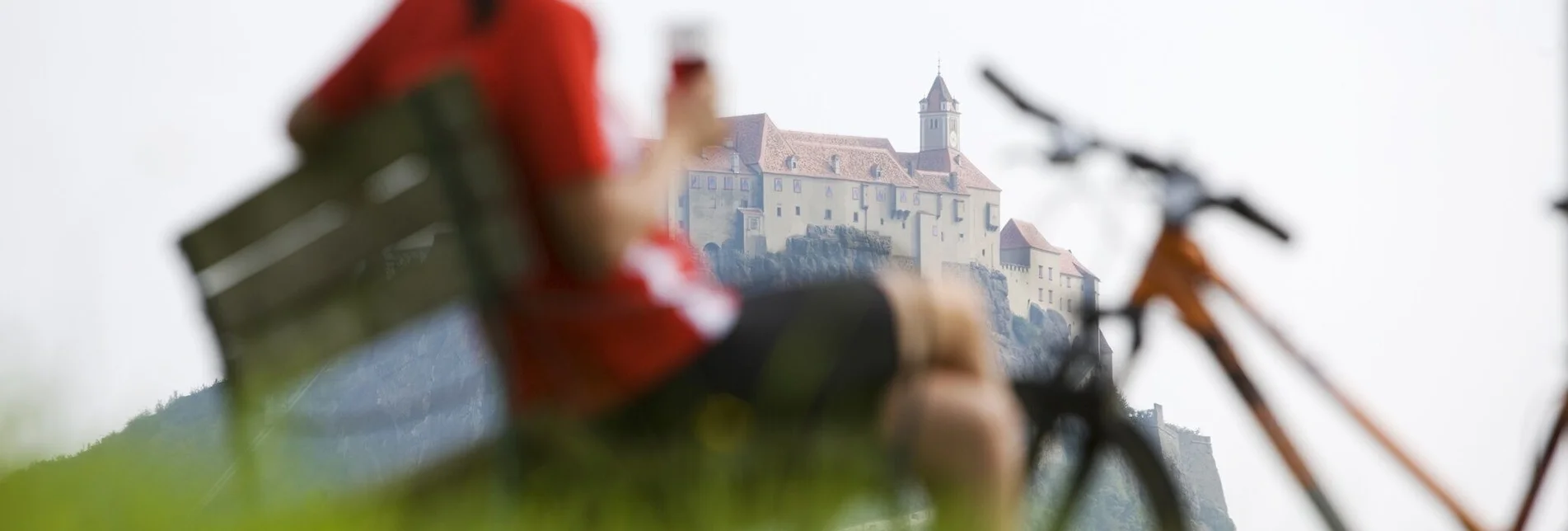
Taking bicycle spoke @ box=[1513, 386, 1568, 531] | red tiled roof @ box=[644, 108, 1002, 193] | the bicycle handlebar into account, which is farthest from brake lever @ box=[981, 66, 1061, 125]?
red tiled roof @ box=[644, 108, 1002, 193]

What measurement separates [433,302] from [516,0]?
28 centimetres

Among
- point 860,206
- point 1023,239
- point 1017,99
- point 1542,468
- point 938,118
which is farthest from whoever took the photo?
point 938,118

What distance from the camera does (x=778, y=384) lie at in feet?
5.25

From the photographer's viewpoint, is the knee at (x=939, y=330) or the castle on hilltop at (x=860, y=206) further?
the castle on hilltop at (x=860, y=206)

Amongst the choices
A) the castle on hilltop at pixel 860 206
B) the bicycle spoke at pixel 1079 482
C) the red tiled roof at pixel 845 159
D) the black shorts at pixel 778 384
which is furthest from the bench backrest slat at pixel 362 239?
the red tiled roof at pixel 845 159

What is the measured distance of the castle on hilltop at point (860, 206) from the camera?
7988cm

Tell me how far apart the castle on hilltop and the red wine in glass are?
2969 inches

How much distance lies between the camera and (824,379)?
63.6 inches

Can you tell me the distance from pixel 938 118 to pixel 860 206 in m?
11.7

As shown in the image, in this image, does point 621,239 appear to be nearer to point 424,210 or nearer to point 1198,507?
point 424,210

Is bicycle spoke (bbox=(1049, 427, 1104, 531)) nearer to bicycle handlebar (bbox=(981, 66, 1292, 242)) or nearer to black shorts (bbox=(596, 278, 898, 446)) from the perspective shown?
bicycle handlebar (bbox=(981, 66, 1292, 242))

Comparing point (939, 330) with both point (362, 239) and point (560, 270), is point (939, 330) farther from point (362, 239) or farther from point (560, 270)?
point (362, 239)

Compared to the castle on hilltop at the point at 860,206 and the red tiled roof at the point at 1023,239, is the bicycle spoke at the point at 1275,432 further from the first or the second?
the red tiled roof at the point at 1023,239

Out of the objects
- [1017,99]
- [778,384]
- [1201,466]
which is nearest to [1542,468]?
[1017,99]
